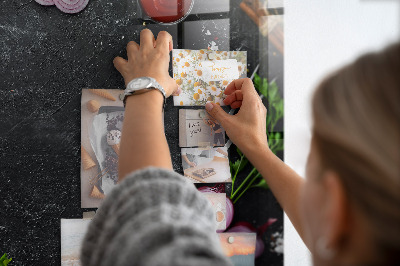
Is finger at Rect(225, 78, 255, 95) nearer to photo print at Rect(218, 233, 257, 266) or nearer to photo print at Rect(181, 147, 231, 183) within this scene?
photo print at Rect(181, 147, 231, 183)

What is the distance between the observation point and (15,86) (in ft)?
2.45

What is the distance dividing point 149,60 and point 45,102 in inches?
9.3

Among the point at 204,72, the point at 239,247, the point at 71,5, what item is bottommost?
the point at 239,247

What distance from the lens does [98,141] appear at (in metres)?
0.79

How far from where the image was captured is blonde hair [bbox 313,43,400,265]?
0.35m

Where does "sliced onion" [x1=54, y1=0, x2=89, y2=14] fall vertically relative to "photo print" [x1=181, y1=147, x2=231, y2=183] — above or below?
above

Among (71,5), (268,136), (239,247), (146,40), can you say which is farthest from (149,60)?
(239,247)

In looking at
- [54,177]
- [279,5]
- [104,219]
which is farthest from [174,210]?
[279,5]

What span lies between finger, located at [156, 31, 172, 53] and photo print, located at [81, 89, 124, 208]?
5.2 inches

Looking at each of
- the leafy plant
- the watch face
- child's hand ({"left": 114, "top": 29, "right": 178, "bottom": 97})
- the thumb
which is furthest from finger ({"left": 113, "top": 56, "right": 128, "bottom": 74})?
the leafy plant

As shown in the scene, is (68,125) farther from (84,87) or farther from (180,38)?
(180,38)

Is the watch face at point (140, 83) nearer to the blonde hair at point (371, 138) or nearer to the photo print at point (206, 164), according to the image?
the photo print at point (206, 164)

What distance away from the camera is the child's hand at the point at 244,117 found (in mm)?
821

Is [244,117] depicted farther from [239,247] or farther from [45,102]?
[45,102]
